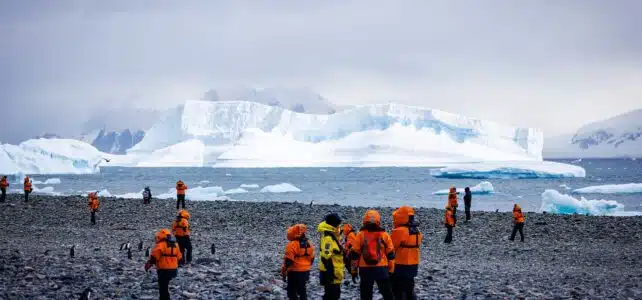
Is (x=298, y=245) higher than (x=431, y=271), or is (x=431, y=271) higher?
(x=298, y=245)

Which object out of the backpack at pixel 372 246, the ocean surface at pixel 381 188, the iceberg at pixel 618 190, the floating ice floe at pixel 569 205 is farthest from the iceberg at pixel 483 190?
the backpack at pixel 372 246

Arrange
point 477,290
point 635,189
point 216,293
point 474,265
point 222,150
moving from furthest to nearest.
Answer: point 222,150, point 635,189, point 474,265, point 477,290, point 216,293

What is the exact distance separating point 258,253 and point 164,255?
7559 millimetres

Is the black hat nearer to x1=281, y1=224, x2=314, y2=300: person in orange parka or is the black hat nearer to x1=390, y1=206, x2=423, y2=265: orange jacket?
x1=281, y1=224, x2=314, y2=300: person in orange parka

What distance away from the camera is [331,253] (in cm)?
786

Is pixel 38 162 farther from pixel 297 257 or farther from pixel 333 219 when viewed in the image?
pixel 333 219

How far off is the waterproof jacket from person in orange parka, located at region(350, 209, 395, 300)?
0.81 feet

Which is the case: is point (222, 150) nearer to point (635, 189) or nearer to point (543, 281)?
point (635, 189)

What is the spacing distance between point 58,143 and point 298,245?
137 m

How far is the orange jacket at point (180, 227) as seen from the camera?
12844 mm

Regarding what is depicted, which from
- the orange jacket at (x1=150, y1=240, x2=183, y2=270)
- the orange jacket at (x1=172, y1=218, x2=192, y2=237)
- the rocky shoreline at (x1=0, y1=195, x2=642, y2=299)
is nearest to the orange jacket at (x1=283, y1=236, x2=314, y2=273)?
the orange jacket at (x1=150, y1=240, x2=183, y2=270)

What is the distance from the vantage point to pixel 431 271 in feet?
43.9

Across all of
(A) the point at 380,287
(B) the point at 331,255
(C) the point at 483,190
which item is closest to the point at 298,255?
(B) the point at 331,255

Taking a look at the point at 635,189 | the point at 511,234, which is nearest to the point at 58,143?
the point at 635,189
